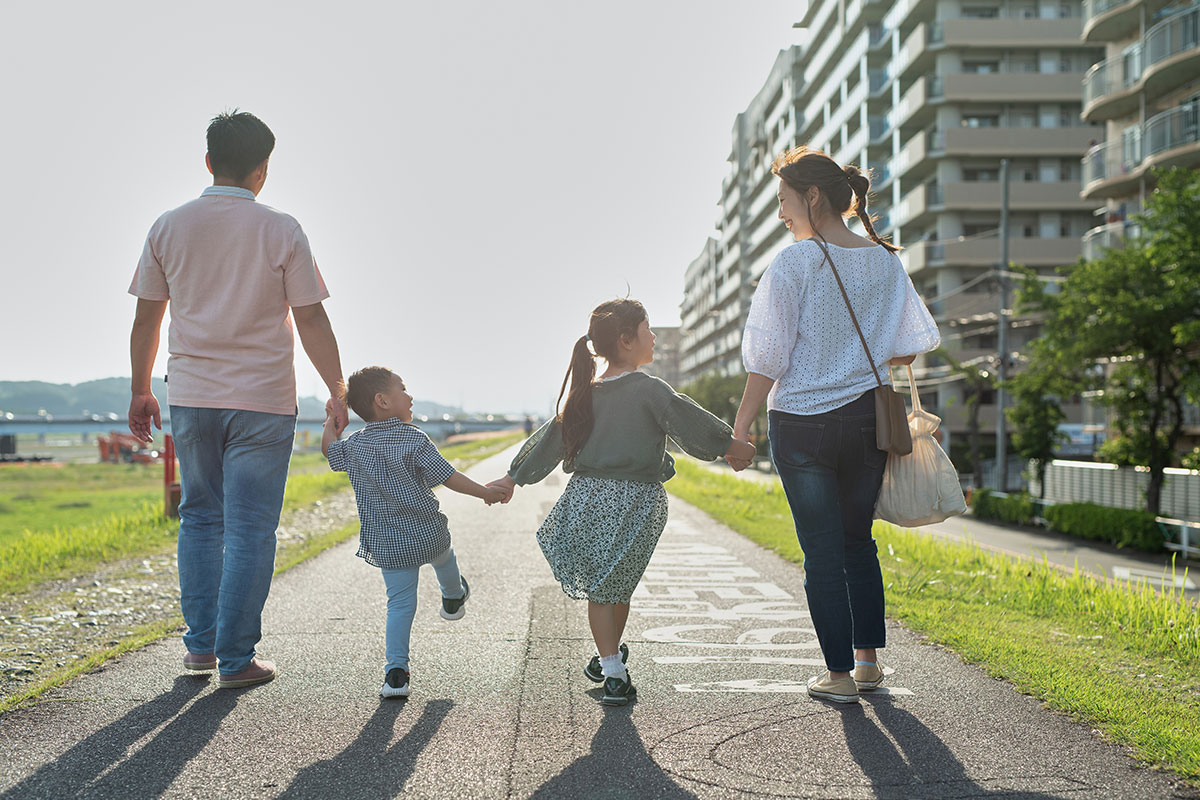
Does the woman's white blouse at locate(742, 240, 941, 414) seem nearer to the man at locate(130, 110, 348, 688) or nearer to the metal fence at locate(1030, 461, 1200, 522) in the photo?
the man at locate(130, 110, 348, 688)

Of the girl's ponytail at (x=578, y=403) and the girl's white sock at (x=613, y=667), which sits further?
the girl's ponytail at (x=578, y=403)

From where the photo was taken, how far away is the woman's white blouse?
3.91 metres

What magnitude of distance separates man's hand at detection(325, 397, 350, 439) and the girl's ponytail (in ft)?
2.68

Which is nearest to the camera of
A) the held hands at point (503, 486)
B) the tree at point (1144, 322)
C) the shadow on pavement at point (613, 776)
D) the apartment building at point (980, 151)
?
the shadow on pavement at point (613, 776)

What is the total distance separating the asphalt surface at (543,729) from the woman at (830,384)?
0.31 meters

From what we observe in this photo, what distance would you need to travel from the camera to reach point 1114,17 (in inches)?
1313

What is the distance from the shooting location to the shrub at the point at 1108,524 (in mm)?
21250

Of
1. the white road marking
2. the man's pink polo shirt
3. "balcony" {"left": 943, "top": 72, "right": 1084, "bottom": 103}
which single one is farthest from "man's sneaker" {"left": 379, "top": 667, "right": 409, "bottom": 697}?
"balcony" {"left": 943, "top": 72, "right": 1084, "bottom": 103}

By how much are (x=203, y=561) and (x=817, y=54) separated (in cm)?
7288

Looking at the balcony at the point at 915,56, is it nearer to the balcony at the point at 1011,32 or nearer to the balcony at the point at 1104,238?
the balcony at the point at 1011,32

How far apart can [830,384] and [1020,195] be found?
175 ft

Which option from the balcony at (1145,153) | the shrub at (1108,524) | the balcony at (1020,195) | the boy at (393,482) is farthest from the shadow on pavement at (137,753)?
the balcony at (1020,195)

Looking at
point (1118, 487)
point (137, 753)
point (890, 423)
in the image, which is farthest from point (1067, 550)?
point (137, 753)

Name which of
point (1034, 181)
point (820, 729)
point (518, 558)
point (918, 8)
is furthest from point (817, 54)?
point (820, 729)
